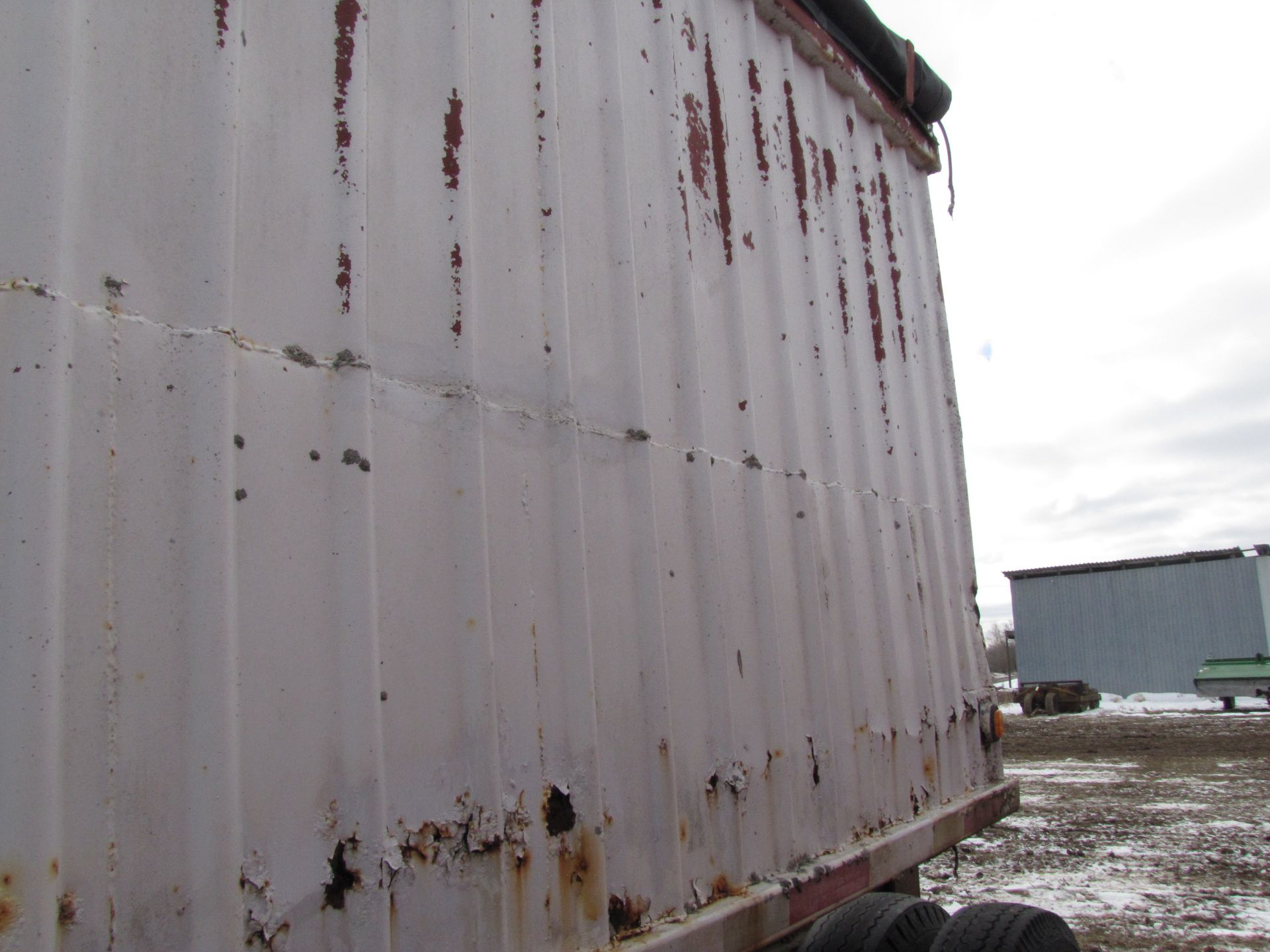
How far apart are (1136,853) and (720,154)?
592 cm

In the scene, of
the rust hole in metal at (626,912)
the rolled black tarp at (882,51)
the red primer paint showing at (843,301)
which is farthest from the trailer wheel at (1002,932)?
the rolled black tarp at (882,51)

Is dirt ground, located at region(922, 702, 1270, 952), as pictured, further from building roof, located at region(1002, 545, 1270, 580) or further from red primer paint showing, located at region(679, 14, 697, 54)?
building roof, located at region(1002, 545, 1270, 580)

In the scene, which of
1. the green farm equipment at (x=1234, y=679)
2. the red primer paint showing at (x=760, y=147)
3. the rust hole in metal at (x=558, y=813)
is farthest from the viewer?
the green farm equipment at (x=1234, y=679)

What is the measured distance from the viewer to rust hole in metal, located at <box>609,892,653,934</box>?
158 cm

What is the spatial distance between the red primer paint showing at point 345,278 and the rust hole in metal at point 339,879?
2.57ft

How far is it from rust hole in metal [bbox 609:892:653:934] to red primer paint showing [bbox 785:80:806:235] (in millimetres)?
1898

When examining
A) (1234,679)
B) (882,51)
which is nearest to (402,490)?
(882,51)

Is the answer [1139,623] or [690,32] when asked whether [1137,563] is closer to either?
[1139,623]

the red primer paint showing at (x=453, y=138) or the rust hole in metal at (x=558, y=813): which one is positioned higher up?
the red primer paint showing at (x=453, y=138)

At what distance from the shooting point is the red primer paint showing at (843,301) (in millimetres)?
2807

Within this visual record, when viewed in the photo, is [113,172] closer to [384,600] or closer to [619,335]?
[384,600]

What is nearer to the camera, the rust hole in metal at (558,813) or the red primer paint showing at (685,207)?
the rust hole in metal at (558,813)

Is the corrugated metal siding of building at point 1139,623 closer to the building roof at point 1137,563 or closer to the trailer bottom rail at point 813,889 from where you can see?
the building roof at point 1137,563

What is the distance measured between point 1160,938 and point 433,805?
4.32m
